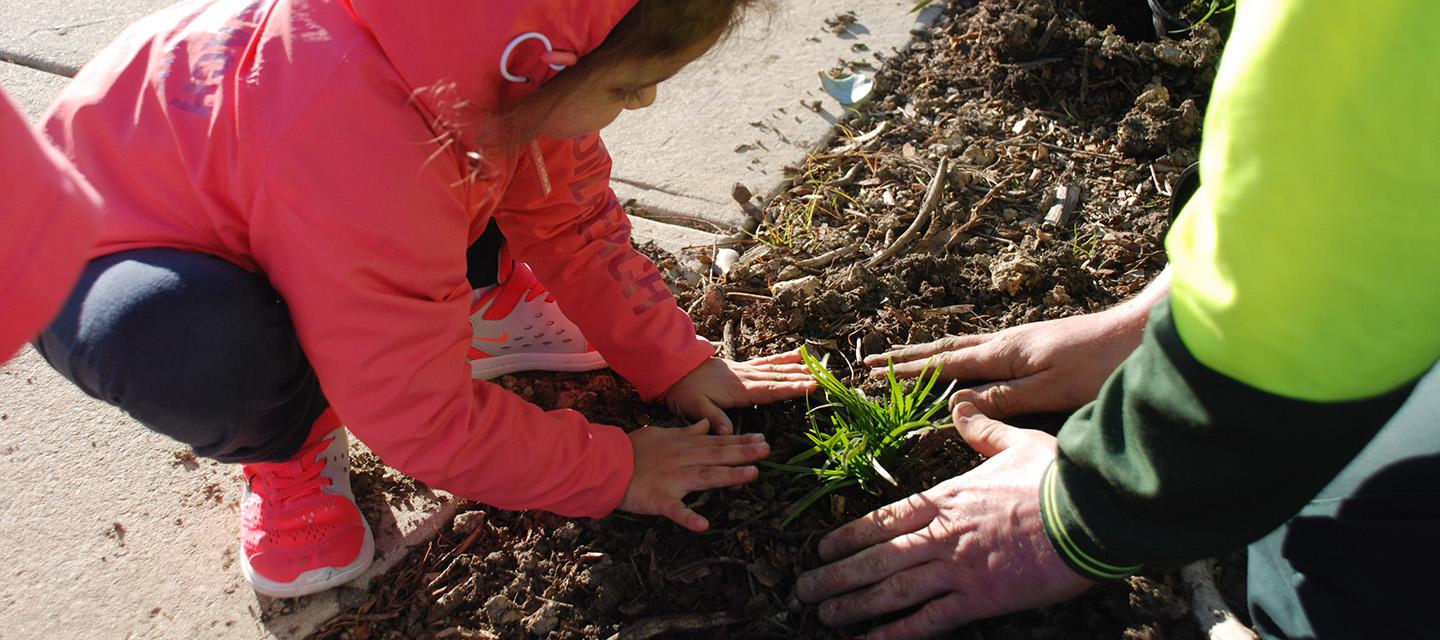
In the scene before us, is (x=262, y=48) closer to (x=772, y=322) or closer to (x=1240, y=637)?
(x=772, y=322)

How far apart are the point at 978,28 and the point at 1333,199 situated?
220 cm

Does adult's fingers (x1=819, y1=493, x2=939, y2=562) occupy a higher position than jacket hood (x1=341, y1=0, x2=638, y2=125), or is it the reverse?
jacket hood (x1=341, y1=0, x2=638, y2=125)

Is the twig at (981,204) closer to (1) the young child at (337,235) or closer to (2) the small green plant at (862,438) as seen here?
(2) the small green plant at (862,438)

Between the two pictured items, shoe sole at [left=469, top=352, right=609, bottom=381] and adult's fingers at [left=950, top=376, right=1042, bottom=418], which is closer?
adult's fingers at [left=950, top=376, right=1042, bottom=418]

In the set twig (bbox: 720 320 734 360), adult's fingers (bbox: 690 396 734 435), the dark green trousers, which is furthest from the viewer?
twig (bbox: 720 320 734 360)

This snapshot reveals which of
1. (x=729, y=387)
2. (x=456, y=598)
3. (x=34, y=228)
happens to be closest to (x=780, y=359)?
(x=729, y=387)

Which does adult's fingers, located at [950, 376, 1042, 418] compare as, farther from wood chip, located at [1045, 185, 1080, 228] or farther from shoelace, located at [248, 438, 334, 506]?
shoelace, located at [248, 438, 334, 506]

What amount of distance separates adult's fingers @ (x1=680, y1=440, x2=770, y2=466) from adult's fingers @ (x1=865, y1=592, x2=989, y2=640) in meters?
0.42

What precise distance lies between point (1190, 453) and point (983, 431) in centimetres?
77

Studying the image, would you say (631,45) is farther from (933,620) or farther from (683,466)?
(933,620)

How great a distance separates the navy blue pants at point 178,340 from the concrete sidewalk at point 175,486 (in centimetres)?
42

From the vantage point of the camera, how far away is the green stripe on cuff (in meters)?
1.49

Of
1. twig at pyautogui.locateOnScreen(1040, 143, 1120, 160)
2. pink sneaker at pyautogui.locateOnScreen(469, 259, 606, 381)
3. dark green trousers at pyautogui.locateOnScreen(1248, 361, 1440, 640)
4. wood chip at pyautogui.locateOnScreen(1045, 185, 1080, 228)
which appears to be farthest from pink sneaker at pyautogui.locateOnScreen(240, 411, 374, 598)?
twig at pyautogui.locateOnScreen(1040, 143, 1120, 160)

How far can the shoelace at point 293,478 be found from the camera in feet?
6.66
